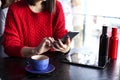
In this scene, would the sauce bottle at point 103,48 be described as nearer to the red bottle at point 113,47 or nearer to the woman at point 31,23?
the red bottle at point 113,47

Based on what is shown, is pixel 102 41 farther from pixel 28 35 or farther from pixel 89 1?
pixel 89 1

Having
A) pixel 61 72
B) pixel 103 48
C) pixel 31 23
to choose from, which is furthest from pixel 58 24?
pixel 61 72

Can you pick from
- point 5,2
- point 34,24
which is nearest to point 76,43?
point 5,2

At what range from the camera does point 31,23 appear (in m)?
1.49

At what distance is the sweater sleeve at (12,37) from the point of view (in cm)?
131

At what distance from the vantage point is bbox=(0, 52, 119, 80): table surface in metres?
1.01

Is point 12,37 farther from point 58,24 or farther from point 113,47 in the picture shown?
point 113,47

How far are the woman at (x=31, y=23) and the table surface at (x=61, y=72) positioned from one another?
0.59 ft

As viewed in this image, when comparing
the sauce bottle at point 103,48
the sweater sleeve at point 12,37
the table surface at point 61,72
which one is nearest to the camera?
the table surface at point 61,72

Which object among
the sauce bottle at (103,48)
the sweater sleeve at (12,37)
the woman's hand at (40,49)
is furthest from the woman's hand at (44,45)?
the sauce bottle at (103,48)

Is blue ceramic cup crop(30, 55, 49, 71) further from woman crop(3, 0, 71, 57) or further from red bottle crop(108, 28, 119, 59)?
red bottle crop(108, 28, 119, 59)

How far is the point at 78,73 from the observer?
105 centimetres

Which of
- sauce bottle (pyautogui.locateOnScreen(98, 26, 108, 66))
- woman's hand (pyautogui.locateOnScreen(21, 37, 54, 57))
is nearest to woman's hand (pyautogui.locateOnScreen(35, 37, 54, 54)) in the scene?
woman's hand (pyautogui.locateOnScreen(21, 37, 54, 57))

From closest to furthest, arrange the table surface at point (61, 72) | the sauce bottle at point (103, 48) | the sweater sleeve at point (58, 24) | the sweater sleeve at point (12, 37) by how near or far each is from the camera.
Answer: the table surface at point (61, 72)
the sauce bottle at point (103, 48)
the sweater sleeve at point (12, 37)
the sweater sleeve at point (58, 24)
